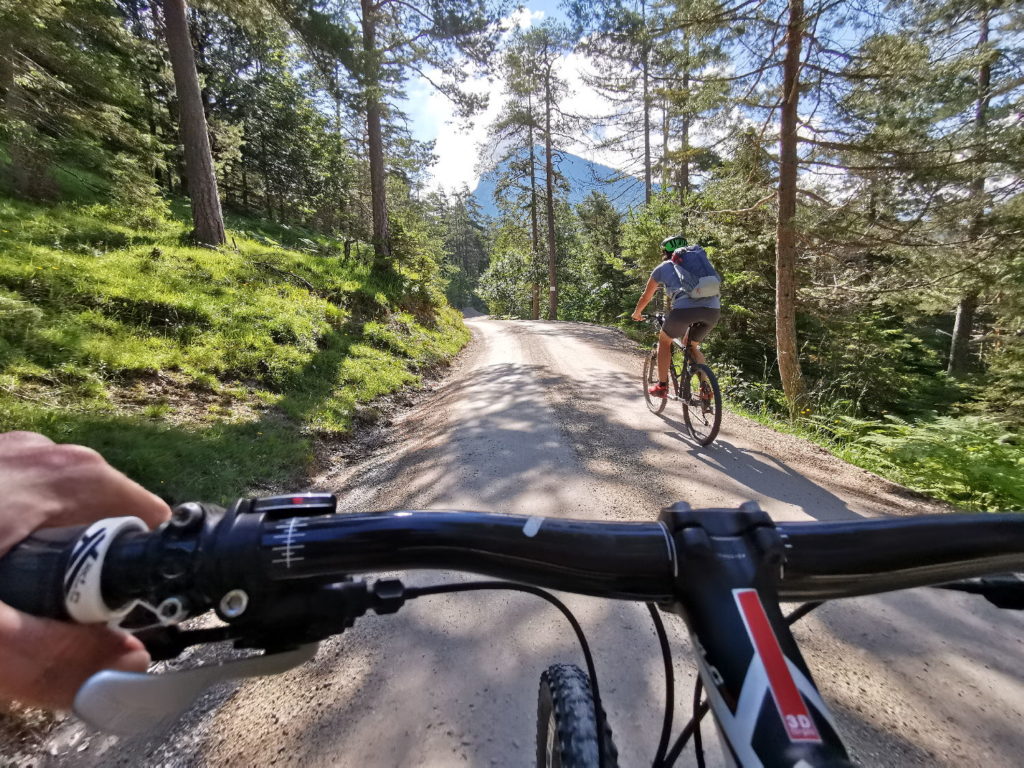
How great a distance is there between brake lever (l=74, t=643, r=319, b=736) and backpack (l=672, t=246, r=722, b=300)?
5255 mm

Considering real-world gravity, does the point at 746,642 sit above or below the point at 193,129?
below

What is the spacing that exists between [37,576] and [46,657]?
10 centimetres

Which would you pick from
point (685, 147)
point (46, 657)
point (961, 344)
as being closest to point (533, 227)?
point (685, 147)

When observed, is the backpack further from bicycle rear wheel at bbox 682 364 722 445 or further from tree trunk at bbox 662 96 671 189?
tree trunk at bbox 662 96 671 189

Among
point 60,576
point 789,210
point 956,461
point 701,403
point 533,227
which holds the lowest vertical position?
point 956,461

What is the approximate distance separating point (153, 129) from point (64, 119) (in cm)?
1046

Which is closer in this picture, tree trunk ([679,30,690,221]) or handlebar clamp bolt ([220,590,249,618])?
handlebar clamp bolt ([220,590,249,618])

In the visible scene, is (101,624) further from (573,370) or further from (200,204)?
(200,204)

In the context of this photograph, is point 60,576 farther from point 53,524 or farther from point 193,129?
point 193,129

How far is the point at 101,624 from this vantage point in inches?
25.5

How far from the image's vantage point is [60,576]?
0.60 metres

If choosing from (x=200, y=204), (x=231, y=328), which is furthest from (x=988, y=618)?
(x=200, y=204)

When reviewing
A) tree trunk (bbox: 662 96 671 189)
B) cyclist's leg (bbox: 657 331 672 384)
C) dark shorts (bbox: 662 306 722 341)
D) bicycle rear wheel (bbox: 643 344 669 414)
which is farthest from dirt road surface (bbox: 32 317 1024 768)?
tree trunk (bbox: 662 96 671 189)

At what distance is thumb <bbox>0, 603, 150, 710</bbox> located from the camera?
562 mm
